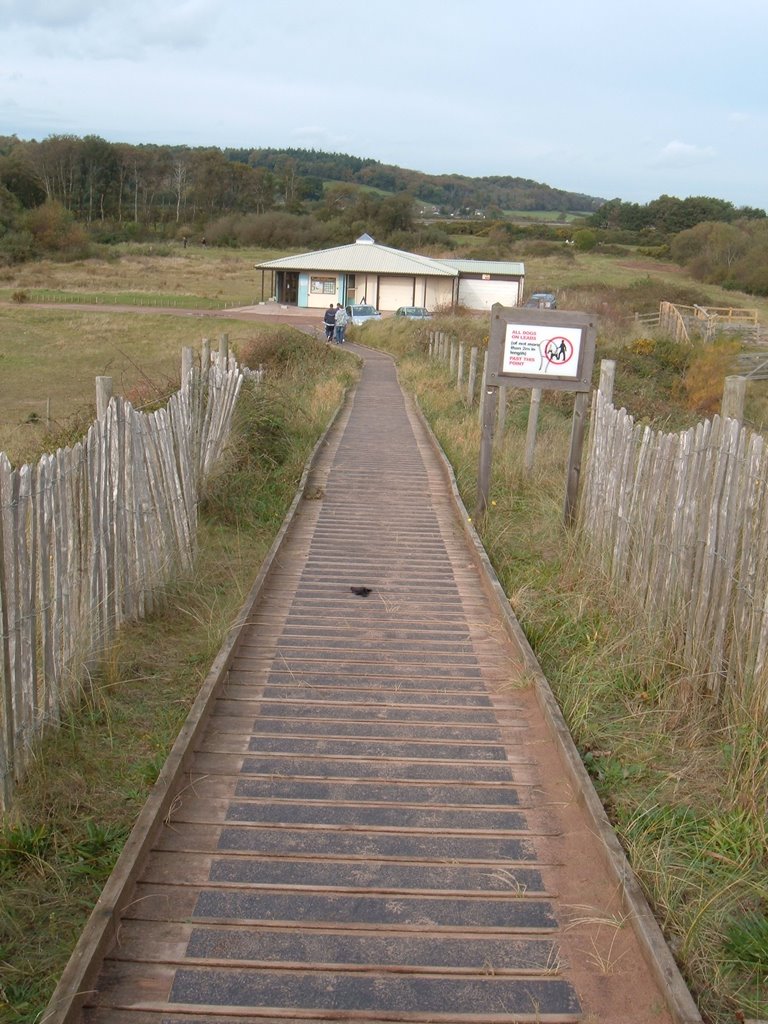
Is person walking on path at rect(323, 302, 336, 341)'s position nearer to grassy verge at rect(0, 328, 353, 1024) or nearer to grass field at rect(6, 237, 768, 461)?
grass field at rect(6, 237, 768, 461)

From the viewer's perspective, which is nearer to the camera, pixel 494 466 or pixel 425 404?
pixel 494 466

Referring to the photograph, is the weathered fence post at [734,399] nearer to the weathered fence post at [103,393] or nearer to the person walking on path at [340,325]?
the weathered fence post at [103,393]

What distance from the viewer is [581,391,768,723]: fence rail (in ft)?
15.9

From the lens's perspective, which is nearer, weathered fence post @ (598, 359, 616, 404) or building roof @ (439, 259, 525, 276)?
weathered fence post @ (598, 359, 616, 404)

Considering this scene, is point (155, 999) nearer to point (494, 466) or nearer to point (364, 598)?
point (364, 598)

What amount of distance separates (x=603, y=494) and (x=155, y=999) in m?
5.51

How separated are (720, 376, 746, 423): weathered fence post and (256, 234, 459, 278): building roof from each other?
47.3 metres

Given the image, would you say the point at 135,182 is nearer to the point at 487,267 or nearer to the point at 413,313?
the point at 487,267

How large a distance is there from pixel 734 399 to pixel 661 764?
2054 millimetres

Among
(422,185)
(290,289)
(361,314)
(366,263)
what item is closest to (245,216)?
(290,289)

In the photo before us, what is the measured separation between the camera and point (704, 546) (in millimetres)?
5492

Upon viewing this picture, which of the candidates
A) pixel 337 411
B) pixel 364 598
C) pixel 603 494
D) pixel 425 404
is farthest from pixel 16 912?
pixel 425 404

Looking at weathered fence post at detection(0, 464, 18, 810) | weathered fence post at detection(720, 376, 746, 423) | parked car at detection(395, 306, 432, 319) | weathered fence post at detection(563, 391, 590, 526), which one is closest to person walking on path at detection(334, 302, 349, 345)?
parked car at detection(395, 306, 432, 319)

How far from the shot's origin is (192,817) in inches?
174
